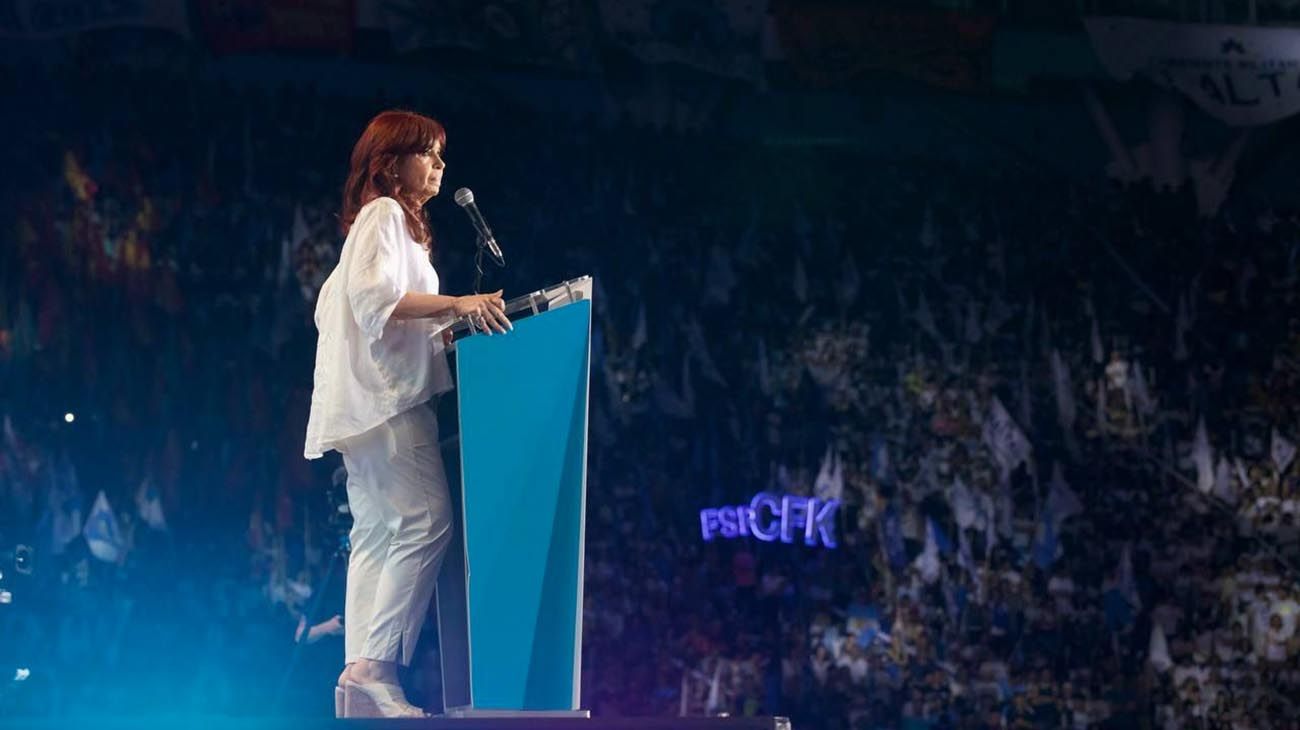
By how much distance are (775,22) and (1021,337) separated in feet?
4.44

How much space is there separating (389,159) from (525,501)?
655mm

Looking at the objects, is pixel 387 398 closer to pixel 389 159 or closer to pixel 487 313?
pixel 487 313

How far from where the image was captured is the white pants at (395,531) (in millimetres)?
2756

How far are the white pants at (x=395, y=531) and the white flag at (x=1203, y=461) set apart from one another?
343 cm

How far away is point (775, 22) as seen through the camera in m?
5.56

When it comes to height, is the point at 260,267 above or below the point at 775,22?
below

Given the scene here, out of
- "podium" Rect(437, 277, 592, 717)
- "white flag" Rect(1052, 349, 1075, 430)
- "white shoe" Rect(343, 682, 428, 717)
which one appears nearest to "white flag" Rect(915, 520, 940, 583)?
"white flag" Rect(1052, 349, 1075, 430)

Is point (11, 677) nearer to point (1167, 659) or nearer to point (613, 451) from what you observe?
point (613, 451)

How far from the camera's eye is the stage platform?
192cm

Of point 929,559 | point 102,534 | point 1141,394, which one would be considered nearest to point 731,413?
point 929,559

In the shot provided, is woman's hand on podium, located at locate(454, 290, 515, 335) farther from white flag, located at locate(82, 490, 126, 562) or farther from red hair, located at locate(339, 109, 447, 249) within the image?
white flag, located at locate(82, 490, 126, 562)

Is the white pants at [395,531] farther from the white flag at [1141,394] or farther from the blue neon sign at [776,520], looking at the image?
the white flag at [1141,394]

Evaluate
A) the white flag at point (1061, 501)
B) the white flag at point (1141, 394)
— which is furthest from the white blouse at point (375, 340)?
the white flag at point (1141, 394)

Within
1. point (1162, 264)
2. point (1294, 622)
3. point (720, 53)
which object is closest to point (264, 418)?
point (720, 53)
